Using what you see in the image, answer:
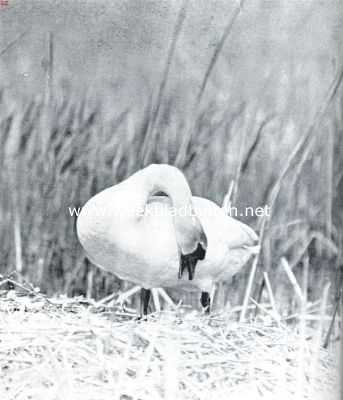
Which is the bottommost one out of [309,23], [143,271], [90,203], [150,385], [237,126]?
[150,385]

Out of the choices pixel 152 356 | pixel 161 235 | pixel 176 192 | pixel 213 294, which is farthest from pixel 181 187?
pixel 152 356

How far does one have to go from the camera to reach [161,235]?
191cm

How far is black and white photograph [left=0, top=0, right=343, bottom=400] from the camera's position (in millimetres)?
1889

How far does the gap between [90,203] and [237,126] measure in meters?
0.45

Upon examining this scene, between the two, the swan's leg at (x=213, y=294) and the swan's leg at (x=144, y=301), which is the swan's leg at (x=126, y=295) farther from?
the swan's leg at (x=213, y=294)

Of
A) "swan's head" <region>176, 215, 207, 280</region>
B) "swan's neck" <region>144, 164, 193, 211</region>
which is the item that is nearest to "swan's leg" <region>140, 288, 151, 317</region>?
"swan's head" <region>176, 215, 207, 280</region>

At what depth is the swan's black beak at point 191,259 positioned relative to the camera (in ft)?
6.30

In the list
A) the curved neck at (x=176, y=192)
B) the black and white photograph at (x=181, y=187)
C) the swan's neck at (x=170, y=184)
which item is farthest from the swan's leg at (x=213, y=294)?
the swan's neck at (x=170, y=184)

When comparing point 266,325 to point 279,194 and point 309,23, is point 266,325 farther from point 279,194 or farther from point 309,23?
point 309,23

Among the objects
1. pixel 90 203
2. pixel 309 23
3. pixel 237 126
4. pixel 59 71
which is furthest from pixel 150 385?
pixel 309 23

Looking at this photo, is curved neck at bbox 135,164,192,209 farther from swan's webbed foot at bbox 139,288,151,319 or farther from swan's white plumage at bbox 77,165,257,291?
swan's webbed foot at bbox 139,288,151,319

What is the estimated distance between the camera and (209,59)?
1.91 meters

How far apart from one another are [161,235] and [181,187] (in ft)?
0.45

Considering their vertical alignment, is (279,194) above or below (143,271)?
above
